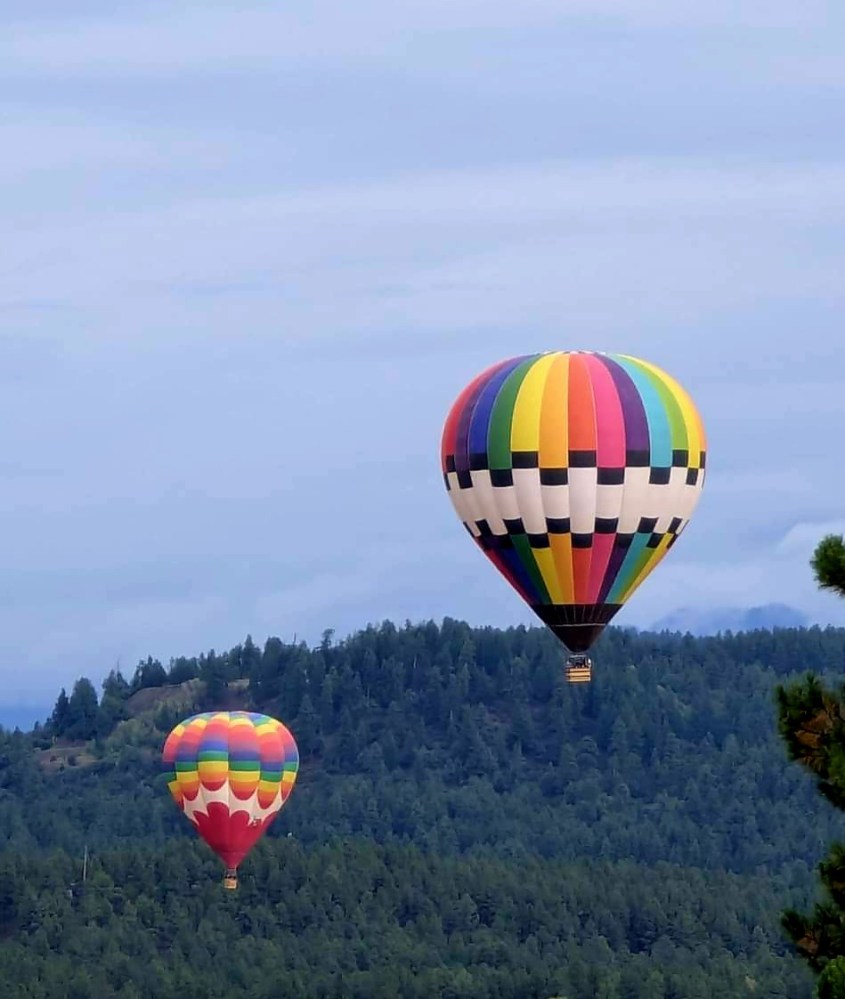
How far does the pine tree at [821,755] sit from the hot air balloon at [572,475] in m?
36.8

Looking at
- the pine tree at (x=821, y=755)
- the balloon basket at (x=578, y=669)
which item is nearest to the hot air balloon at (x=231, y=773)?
the balloon basket at (x=578, y=669)

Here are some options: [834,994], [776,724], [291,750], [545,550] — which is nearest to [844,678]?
[776,724]

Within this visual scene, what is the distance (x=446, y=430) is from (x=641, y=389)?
521 cm

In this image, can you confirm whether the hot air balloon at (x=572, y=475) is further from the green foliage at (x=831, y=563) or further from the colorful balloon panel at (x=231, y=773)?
the colorful balloon panel at (x=231, y=773)

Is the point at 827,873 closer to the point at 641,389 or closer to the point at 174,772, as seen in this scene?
the point at 641,389

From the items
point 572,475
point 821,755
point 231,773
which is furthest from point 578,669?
point 231,773

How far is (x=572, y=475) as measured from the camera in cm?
7406

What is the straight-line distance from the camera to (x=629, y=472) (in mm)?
74438

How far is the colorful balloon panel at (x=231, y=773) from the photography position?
132000mm

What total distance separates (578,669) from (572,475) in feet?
16.8

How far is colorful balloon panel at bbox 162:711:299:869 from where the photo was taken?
433 feet

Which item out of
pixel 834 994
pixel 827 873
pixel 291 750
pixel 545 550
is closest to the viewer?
pixel 834 994

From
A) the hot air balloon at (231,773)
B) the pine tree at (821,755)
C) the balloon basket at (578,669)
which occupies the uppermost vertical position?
the hot air balloon at (231,773)

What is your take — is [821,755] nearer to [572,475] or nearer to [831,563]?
[831,563]
